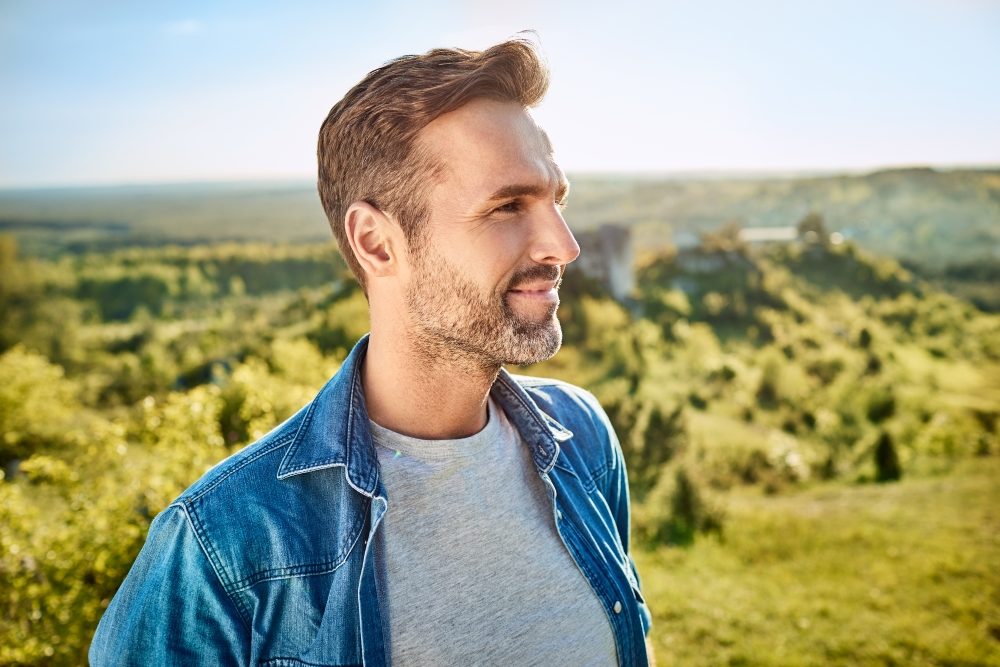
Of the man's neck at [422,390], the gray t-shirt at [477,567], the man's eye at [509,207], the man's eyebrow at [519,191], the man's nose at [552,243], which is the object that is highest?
the man's eyebrow at [519,191]

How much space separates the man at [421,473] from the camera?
1.60 m

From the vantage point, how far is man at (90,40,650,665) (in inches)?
63.1

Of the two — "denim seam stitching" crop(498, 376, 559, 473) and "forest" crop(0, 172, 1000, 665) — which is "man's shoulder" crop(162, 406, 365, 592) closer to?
"denim seam stitching" crop(498, 376, 559, 473)

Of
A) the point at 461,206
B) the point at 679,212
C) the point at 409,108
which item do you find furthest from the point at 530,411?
the point at 679,212

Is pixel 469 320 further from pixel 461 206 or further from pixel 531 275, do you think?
pixel 461 206

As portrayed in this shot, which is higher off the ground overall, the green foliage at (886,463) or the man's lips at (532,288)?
the man's lips at (532,288)

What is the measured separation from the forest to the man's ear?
10.5 feet

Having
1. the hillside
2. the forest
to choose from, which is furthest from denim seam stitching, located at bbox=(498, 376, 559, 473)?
the hillside

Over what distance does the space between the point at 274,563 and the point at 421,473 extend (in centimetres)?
49

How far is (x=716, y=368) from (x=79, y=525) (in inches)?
1059

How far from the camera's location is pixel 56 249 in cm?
5747

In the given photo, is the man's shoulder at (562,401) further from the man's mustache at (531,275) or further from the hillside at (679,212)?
the hillside at (679,212)

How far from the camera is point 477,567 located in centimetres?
187

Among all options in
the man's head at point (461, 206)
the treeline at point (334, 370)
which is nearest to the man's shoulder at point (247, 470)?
the man's head at point (461, 206)
